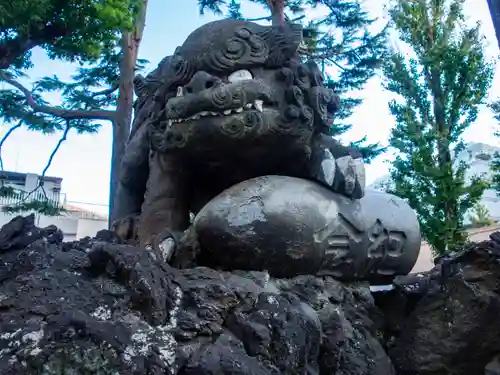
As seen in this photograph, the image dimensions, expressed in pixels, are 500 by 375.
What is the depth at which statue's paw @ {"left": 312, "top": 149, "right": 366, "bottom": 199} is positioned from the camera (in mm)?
1914

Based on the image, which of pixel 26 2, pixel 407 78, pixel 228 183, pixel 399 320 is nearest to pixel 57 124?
pixel 26 2

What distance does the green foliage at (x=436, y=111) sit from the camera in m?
8.09

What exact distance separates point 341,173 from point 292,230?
1.00ft

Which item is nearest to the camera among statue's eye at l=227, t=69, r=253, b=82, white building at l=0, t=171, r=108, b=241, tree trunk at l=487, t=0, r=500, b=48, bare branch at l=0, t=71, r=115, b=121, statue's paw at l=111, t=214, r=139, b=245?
statue's eye at l=227, t=69, r=253, b=82

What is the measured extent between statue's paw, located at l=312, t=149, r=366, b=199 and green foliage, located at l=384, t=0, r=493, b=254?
626cm

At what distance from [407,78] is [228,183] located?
7596 mm

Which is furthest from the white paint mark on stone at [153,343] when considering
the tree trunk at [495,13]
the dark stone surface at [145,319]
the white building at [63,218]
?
the white building at [63,218]

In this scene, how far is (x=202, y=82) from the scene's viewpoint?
6.01ft

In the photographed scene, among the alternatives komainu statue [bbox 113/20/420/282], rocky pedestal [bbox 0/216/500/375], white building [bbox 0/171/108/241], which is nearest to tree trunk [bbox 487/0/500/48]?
komainu statue [bbox 113/20/420/282]

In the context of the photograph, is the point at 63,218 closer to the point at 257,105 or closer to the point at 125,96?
the point at 125,96

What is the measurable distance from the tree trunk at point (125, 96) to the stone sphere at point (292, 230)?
4.75 meters

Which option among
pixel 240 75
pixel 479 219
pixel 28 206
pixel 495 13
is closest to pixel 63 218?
pixel 28 206

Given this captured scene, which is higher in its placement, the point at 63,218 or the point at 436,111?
the point at 436,111

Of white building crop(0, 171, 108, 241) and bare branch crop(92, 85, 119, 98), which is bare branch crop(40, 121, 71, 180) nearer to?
bare branch crop(92, 85, 119, 98)
